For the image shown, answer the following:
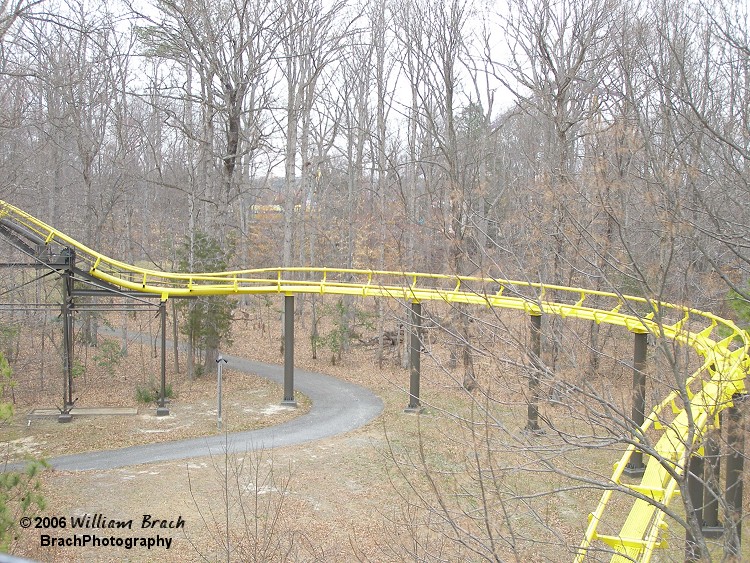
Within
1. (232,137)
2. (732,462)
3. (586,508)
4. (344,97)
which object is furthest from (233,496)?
(344,97)

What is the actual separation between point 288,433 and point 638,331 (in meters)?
7.86

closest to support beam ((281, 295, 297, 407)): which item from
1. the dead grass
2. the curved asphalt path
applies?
the curved asphalt path

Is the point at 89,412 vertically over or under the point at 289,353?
under

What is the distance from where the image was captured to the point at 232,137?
20.3 meters

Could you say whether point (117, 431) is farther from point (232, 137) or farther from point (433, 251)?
point (433, 251)

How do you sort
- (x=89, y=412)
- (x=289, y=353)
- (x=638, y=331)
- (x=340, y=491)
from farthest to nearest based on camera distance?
1. (x=289, y=353)
2. (x=89, y=412)
3. (x=638, y=331)
4. (x=340, y=491)

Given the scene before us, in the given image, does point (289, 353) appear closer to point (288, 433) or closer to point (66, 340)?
point (288, 433)

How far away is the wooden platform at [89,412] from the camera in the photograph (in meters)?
15.5

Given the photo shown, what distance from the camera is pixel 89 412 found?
15.8 metres

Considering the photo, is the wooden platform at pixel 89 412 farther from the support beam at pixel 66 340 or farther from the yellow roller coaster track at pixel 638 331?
the yellow roller coaster track at pixel 638 331

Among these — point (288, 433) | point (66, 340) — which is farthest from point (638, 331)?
point (66, 340)

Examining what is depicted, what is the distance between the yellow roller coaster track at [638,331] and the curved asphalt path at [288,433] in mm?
3210
